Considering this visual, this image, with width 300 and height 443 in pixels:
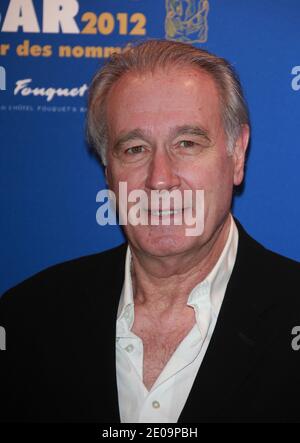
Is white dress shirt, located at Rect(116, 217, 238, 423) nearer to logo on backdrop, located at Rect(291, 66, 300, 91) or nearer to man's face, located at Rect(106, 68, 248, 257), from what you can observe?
man's face, located at Rect(106, 68, 248, 257)

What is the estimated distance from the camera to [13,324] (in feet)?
6.31

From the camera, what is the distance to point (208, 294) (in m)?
1.69

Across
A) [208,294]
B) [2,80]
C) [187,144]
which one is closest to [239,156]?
[187,144]

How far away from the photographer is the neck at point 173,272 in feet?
5.51

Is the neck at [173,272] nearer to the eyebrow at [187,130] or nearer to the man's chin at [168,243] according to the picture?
the man's chin at [168,243]

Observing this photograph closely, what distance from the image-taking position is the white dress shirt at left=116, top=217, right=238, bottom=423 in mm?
1610

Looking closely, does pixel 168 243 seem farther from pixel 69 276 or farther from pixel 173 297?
pixel 69 276

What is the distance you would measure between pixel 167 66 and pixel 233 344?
822mm

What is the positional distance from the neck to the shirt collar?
0.03 meters

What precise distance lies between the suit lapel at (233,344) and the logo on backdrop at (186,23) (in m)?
0.76

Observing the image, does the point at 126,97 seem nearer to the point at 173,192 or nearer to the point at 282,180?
the point at 173,192

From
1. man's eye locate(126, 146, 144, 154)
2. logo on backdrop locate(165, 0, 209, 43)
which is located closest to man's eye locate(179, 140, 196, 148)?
man's eye locate(126, 146, 144, 154)

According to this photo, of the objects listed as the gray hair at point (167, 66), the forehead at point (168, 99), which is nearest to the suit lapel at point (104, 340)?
the gray hair at point (167, 66)

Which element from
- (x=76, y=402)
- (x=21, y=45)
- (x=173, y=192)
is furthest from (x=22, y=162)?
(x=76, y=402)
